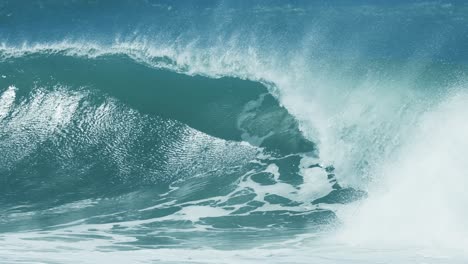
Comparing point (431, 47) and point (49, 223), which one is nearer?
point (49, 223)

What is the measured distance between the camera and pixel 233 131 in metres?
12.8

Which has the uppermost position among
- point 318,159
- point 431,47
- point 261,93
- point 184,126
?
point 431,47

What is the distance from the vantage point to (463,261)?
9.79 meters

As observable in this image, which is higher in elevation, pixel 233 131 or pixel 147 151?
pixel 233 131

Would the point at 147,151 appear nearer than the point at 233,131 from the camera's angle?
Yes

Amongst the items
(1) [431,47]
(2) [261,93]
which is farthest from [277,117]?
(1) [431,47]

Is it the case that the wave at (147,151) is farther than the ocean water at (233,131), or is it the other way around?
the wave at (147,151)

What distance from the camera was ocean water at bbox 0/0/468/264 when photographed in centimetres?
1091

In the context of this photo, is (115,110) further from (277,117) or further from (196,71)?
(277,117)

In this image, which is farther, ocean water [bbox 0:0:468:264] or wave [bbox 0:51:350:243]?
wave [bbox 0:51:350:243]

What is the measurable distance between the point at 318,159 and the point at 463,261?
3.68 metres

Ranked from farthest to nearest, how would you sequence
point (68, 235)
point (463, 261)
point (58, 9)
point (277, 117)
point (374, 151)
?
1. point (58, 9)
2. point (277, 117)
3. point (374, 151)
4. point (68, 235)
5. point (463, 261)

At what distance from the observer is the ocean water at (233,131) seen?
10.9m

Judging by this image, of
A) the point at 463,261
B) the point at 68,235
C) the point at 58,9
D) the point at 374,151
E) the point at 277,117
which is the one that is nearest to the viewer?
the point at 463,261
